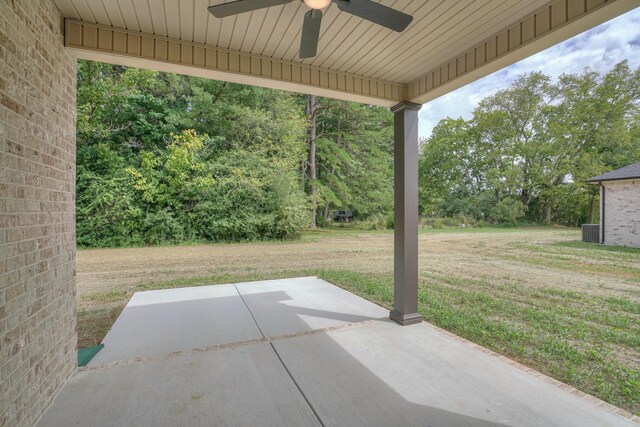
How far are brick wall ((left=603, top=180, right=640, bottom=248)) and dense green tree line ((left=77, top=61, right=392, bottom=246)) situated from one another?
993 centimetres

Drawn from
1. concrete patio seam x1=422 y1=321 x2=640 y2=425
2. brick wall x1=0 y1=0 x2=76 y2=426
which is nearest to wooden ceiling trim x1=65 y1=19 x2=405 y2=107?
brick wall x1=0 y1=0 x2=76 y2=426

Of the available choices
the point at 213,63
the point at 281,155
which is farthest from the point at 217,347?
the point at 281,155

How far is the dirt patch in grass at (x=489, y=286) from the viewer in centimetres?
266

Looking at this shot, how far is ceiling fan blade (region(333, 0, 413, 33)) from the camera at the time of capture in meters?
1.67

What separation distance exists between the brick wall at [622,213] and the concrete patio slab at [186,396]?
12.0 m

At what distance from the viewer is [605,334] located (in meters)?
3.12

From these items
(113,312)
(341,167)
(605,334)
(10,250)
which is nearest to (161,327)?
(113,312)

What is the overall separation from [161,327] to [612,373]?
159 inches

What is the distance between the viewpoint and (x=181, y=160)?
964 cm

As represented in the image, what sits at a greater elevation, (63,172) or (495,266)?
(63,172)

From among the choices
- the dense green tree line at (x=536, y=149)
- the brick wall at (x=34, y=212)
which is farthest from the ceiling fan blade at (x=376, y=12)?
the dense green tree line at (x=536, y=149)

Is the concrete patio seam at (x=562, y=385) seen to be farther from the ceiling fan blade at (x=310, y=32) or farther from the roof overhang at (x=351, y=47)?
the ceiling fan blade at (x=310, y=32)

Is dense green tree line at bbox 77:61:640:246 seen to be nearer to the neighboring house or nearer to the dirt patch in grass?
the dirt patch in grass

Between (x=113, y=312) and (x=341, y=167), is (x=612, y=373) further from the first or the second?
(x=341, y=167)
